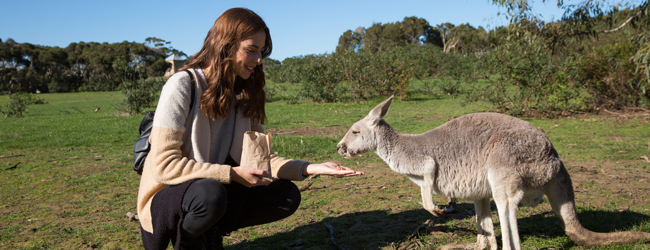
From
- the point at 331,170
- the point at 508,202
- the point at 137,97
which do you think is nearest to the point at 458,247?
the point at 508,202

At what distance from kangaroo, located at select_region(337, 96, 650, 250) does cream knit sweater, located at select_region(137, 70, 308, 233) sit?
117 cm

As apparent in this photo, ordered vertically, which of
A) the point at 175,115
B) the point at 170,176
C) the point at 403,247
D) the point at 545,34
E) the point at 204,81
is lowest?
the point at 403,247

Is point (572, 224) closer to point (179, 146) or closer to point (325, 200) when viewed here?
point (325, 200)

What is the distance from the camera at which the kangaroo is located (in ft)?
7.95

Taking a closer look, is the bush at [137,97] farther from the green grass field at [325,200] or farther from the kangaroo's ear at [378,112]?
the kangaroo's ear at [378,112]

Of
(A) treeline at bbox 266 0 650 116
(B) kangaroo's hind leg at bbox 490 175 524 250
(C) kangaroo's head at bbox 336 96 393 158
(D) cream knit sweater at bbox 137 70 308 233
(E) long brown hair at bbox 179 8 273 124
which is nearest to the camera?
(D) cream knit sweater at bbox 137 70 308 233

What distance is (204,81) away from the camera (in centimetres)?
216

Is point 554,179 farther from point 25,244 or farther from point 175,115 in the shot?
point 25,244

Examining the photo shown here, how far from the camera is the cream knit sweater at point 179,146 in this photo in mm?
1961

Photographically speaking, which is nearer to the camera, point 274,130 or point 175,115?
point 175,115

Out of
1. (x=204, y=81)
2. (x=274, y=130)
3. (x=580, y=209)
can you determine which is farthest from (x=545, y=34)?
(x=204, y=81)

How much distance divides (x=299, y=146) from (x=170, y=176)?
4.15 m

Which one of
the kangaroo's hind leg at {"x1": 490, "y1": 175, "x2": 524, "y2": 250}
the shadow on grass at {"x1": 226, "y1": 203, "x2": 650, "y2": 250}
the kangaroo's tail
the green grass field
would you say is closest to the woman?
the shadow on grass at {"x1": 226, "y1": 203, "x2": 650, "y2": 250}

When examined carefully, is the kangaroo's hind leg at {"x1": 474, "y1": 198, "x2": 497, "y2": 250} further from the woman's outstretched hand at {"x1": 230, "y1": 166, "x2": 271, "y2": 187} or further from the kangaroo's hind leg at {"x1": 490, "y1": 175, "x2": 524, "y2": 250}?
the woman's outstretched hand at {"x1": 230, "y1": 166, "x2": 271, "y2": 187}
